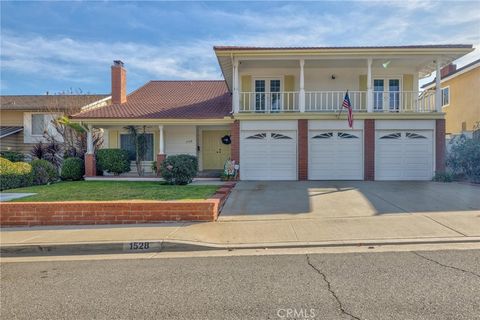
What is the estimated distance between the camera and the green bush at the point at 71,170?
16.8 meters

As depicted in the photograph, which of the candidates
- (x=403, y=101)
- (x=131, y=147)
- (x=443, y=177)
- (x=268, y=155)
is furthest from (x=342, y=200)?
(x=131, y=147)

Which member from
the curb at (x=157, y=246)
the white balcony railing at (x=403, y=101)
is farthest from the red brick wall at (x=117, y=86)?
the curb at (x=157, y=246)

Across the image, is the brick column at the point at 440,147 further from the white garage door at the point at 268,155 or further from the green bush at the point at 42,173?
the green bush at the point at 42,173

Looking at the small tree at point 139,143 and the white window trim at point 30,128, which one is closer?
the small tree at point 139,143

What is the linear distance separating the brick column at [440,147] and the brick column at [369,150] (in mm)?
2801

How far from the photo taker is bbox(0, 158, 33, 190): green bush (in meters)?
13.5

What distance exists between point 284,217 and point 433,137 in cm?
1050

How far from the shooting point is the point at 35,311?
4.10 meters

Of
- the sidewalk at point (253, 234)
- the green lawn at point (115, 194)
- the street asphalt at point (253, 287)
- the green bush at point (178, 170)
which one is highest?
the green bush at point (178, 170)

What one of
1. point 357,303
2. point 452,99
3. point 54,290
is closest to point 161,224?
point 54,290

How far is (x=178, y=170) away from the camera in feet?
44.9

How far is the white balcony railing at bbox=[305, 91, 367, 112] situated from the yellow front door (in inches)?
198

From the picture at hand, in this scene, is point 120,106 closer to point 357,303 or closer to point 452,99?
point 357,303

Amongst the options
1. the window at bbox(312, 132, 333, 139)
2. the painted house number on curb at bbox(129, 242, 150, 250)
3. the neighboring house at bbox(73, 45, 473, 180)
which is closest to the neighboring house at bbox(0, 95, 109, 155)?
the neighboring house at bbox(73, 45, 473, 180)
